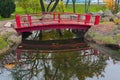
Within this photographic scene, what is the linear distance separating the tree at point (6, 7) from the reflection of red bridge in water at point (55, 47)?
831 cm

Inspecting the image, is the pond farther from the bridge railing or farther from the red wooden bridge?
the bridge railing

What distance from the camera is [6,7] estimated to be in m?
38.4

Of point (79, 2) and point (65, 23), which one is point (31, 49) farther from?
point (79, 2)

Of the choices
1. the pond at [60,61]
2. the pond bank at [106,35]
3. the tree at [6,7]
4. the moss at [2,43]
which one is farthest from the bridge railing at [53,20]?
the tree at [6,7]

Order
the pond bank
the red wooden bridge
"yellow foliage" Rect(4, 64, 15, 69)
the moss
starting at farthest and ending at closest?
1. the red wooden bridge
2. the pond bank
3. the moss
4. "yellow foliage" Rect(4, 64, 15, 69)

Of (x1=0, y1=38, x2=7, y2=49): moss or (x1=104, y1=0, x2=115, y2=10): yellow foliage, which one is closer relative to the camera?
(x1=0, y1=38, x2=7, y2=49): moss

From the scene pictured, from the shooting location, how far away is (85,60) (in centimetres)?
2548

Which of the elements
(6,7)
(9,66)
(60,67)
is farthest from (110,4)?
(9,66)

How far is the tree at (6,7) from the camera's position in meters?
38.3

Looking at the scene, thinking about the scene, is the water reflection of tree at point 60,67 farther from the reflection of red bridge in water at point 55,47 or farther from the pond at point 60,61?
the reflection of red bridge in water at point 55,47

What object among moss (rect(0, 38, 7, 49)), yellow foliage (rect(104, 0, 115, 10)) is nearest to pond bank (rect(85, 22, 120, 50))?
moss (rect(0, 38, 7, 49))

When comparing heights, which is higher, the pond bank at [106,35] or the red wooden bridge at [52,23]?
the red wooden bridge at [52,23]

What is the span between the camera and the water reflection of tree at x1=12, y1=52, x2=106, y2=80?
21562mm

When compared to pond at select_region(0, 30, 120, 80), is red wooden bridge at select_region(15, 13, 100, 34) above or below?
above
